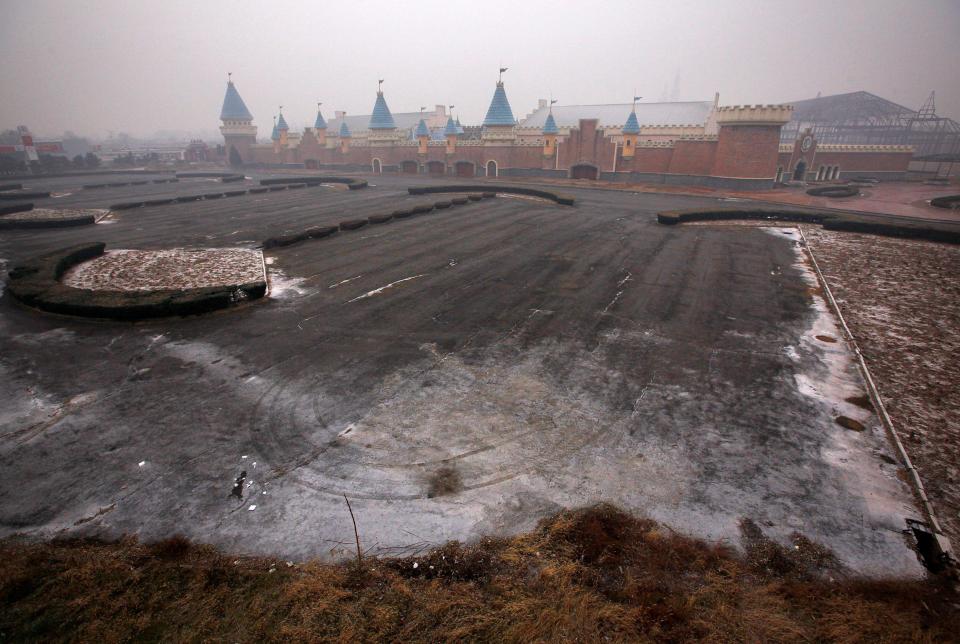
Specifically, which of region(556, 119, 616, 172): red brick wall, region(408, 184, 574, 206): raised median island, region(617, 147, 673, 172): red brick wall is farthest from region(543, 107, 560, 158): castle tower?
region(408, 184, 574, 206): raised median island

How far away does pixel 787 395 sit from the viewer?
382 inches

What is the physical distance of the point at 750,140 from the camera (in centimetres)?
4250

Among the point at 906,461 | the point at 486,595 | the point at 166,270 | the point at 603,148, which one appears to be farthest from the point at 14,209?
the point at 603,148

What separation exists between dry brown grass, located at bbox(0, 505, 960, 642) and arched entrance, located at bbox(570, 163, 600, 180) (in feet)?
166

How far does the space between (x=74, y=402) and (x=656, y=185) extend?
50024 mm

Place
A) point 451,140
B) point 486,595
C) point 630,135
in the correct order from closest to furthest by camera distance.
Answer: point 486,595 < point 630,135 < point 451,140

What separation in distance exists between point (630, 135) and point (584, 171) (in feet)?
20.1

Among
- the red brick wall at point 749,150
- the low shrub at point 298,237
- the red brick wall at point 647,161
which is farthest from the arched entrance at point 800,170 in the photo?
the low shrub at point 298,237

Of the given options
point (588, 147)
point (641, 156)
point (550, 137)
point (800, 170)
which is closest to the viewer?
point (641, 156)

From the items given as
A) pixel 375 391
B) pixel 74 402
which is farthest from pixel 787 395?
pixel 74 402

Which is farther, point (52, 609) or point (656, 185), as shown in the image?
point (656, 185)

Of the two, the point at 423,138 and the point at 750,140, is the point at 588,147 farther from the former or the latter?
the point at 423,138

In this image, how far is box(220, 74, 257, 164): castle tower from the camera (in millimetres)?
77062

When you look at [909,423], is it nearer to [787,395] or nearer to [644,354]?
[787,395]
